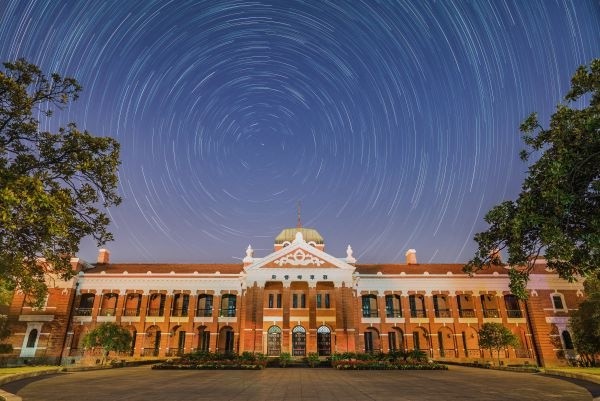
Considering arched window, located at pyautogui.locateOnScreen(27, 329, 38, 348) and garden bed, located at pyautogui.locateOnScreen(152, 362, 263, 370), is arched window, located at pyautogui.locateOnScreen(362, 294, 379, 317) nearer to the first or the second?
garden bed, located at pyautogui.locateOnScreen(152, 362, 263, 370)

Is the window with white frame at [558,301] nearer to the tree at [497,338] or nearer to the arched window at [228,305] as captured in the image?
the tree at [497,338]

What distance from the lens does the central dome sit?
57044 millimetres

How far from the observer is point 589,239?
39.1 feet

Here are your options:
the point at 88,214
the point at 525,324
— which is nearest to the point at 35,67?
the point at 88,214

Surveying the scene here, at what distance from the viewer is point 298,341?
135 feet

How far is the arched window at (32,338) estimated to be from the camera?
38.5 meters

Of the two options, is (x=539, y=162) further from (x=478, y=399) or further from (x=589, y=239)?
(x=478, y=399)

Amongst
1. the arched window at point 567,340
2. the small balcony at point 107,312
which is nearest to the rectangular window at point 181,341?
the small balcony at point 107,312

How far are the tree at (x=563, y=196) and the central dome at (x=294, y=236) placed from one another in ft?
142

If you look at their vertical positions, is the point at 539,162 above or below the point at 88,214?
above

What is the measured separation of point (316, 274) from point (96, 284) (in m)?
27.2

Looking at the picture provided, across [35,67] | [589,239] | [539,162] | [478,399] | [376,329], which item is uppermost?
[35,67]

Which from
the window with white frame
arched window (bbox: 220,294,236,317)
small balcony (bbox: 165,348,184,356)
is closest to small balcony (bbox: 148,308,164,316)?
small balcony (bbox: 165,348,184,356)

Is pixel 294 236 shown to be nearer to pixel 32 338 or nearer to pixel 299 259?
pixel 299 259
